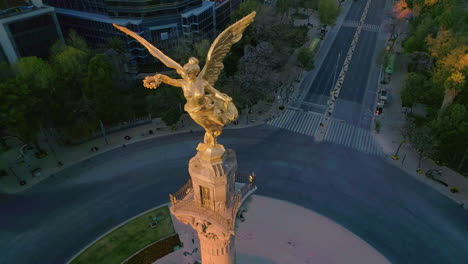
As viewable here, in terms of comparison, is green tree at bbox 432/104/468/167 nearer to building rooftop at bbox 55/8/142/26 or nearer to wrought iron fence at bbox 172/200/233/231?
wrought iron fence at bbox 172/200/233/231

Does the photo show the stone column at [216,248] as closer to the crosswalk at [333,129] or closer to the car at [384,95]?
the crosswalk at [333,129]

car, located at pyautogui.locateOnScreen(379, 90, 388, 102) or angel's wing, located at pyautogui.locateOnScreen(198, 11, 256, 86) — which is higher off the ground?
angel's wing, located at pyautogui.locateOnScreen(198, 11, 256, 86)

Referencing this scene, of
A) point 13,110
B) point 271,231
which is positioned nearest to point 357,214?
point 271,231

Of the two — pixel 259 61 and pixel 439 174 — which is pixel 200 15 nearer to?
pixel 259 61

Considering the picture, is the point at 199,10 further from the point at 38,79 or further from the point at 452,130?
the point at 452,130

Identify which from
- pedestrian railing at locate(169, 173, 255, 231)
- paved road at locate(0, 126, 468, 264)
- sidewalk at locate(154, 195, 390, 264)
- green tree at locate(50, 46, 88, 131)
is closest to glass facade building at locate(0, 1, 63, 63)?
green tree at locate(50, 46, 88, 131)

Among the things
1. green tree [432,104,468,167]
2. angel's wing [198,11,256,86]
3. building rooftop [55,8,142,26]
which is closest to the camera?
angel's wing [198,11,256,86]

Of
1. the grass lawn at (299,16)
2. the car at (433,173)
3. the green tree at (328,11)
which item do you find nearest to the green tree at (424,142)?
the car at (433,173)

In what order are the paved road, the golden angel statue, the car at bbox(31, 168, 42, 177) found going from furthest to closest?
1. the car at bbox(31, 168, 42, 177)
2. the paved road
3. the golden angel statue

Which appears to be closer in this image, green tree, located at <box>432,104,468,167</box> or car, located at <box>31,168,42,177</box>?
green tree, located at <box>432,104,468,167</box>
